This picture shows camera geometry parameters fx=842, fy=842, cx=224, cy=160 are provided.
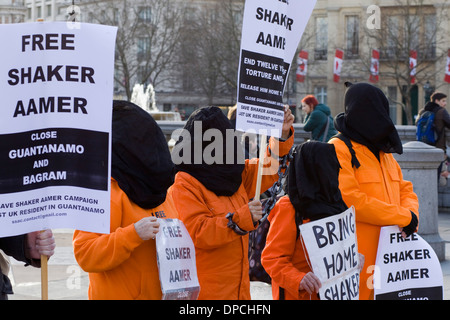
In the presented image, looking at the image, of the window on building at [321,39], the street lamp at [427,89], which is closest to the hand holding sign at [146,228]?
the street lamp at [427,89]

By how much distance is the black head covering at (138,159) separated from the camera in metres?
3.83

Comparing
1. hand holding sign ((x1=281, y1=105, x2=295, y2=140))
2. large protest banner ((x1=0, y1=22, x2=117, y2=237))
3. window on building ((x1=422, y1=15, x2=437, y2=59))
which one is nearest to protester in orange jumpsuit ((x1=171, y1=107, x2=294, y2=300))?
hand holding sign ((x1=281, y1=105, x2=295, y2=140))

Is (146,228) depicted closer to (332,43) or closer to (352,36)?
(352,36)

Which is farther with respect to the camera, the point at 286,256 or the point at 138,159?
the point at 286,256

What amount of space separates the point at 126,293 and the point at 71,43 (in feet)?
3.72

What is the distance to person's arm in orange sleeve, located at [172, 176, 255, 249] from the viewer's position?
420 centimetres

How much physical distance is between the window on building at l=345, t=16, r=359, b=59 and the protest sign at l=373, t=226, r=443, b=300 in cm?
4777

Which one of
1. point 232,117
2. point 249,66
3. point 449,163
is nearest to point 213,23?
point 449,163

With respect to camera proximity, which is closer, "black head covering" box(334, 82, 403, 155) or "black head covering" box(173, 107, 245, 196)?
"black head covering" box(173, 107, 245, 196)

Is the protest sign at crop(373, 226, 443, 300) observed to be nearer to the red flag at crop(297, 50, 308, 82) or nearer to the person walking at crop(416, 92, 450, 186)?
the person walking at crop(416, 92, 450, 186)

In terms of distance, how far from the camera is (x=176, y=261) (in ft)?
12.8

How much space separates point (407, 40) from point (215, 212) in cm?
4274

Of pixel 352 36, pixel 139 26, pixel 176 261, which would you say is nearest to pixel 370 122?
pixel 176 261

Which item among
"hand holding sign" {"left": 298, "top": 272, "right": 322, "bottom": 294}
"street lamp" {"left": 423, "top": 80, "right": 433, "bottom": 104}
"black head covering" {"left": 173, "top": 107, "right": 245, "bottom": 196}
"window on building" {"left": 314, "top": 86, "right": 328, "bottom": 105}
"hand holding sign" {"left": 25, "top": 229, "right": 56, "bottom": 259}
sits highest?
"black head covering" {"left": 173, "top": 107, "right": 245, "bottom": 196}
